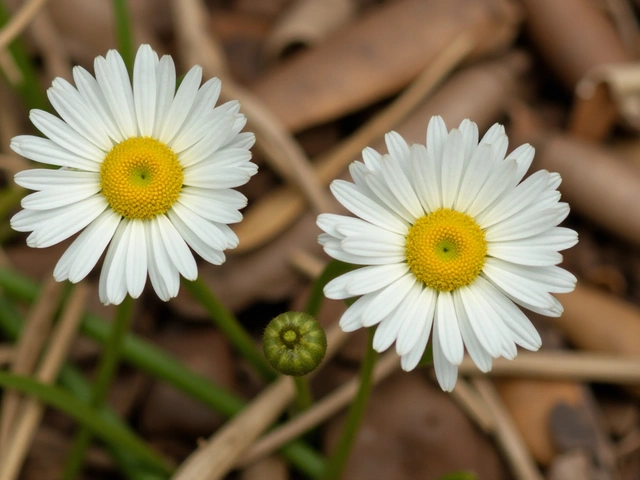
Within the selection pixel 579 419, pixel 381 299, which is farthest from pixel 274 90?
pixel 579 419

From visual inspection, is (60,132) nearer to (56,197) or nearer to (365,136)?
(56,197)

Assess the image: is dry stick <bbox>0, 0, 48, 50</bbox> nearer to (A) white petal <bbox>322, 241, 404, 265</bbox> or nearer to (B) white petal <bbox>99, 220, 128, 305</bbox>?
(B) white petal <bbox>99, 220, 128, 305</bbox>

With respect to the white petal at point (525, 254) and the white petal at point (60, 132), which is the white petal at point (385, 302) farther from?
the white petal at point (60, 132)

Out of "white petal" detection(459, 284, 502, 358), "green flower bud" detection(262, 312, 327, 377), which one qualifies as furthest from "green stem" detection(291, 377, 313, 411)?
"white petal" detection(459, 284, 502, 358)

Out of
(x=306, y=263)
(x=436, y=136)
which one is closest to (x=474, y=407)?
(x=306, y=263)

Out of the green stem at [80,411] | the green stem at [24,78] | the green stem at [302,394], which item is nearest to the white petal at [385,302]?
the green stem at [302,394]

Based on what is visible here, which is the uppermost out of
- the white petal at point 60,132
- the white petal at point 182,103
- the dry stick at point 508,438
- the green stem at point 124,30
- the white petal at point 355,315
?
the green stem at point 124,30
